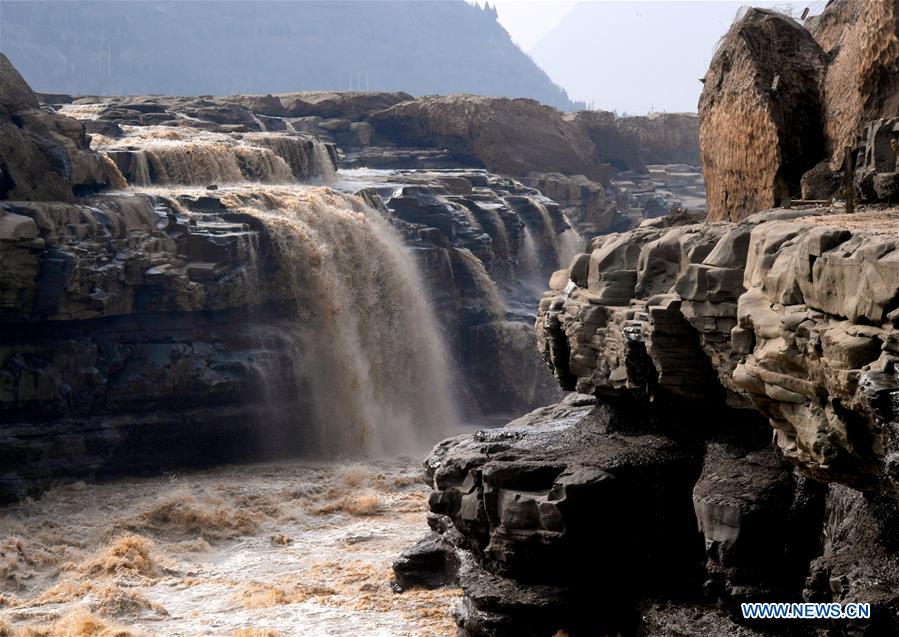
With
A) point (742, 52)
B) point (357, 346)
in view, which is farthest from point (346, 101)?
point (742, 52)

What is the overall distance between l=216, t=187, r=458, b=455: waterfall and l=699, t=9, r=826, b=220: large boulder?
11636 mm

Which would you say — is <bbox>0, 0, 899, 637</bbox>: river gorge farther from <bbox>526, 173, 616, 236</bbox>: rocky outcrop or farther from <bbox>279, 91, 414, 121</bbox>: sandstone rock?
<bbox>279, 91, 414, 121</bbox>: sandstone rock

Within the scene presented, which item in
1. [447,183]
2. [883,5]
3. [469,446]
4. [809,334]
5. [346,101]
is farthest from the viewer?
[346,101]

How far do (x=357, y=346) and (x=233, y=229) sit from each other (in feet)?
13.4

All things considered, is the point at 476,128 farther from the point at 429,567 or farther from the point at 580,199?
the point at 429,567

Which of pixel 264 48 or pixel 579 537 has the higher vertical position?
pixel 264 48

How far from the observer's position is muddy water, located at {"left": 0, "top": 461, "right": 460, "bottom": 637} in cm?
1512

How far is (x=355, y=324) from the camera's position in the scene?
27203mm

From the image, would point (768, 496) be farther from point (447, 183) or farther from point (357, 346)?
point (447, 183)

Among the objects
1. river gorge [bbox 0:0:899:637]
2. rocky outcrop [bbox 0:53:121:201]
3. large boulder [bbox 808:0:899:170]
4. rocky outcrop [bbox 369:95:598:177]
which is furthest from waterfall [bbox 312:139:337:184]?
large boulder [bbox 808:0:899:170]

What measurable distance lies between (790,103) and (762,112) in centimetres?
45

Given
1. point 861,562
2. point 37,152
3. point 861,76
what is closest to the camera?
point 861,562

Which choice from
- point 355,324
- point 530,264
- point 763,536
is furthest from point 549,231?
point 763,536

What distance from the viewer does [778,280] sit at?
9.95m
